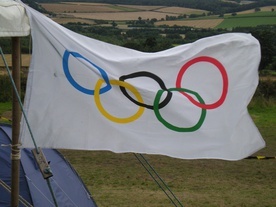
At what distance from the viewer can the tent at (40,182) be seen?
6618 millimetres

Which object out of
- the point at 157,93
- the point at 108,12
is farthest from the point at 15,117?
the point at 108,12

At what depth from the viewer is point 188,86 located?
4.24 metres

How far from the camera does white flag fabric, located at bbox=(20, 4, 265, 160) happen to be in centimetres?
399

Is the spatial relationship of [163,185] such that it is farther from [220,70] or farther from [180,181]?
[220,70]

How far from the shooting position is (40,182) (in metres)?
6.80

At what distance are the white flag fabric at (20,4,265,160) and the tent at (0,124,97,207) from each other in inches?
93.9

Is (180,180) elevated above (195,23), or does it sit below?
above

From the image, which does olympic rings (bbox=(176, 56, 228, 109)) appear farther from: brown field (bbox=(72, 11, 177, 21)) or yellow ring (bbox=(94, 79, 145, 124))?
brown field (bbox=(72, 11, 177, 21))

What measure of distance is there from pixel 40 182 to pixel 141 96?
311 centimetres

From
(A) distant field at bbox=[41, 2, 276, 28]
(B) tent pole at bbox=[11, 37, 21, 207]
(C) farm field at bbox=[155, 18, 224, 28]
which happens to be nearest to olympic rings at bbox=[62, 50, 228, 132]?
(B) tent pole at bbox=[11, 37, 21, 207]

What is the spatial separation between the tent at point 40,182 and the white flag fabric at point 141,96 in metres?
2.38

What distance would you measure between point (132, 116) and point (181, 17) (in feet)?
123

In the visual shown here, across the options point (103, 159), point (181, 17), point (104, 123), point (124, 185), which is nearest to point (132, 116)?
point (104, 123)

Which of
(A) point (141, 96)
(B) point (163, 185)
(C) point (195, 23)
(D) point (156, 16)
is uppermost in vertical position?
(A) point (141, 96)
